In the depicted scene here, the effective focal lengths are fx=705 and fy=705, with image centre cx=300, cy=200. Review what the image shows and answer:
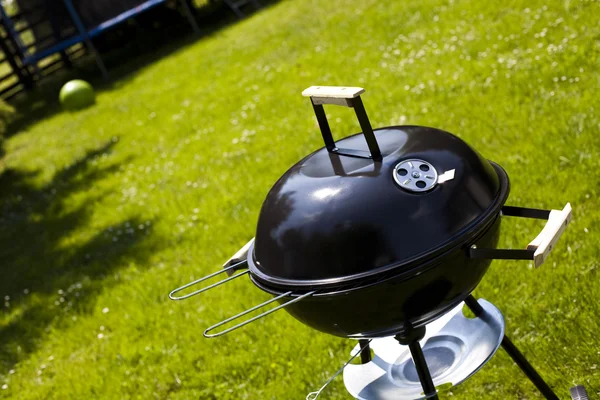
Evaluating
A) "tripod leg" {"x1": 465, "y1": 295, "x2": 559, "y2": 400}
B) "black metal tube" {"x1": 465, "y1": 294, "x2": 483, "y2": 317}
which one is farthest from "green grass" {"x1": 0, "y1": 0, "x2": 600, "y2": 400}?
"black metal tube" {"x1": 465, "y1": 294, "x2": 483, "y2": 317}

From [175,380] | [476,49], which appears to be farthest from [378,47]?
[175,380]

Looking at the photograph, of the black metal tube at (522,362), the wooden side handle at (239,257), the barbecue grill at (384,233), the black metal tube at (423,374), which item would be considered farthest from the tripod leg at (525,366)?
the wooden side handle at (239,257)

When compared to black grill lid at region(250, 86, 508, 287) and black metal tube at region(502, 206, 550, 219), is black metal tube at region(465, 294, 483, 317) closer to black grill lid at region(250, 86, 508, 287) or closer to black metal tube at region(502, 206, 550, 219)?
black metal tube at region(502, 206, 550, 219)

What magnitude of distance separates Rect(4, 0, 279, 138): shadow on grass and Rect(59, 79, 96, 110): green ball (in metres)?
0.65

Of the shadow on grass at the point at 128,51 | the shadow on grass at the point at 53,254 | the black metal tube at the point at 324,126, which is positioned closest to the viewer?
the black metal tube at the point at 324,126

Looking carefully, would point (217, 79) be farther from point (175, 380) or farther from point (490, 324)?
point (490, 324)

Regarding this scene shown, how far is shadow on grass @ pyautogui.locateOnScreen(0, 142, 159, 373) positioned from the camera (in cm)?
518

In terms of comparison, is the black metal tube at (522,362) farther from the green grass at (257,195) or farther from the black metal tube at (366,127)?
the black metal tube at (366,127)

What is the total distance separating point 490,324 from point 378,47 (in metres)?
5.64

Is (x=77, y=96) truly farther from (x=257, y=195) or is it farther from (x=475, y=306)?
(x=475, y=306)

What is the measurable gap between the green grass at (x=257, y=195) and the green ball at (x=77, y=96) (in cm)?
173

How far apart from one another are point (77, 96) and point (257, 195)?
7.21 metres

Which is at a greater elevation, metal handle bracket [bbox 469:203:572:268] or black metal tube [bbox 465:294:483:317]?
metal handle bracket [bbox 469:203:572:268]

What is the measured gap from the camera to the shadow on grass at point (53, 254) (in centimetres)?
518
